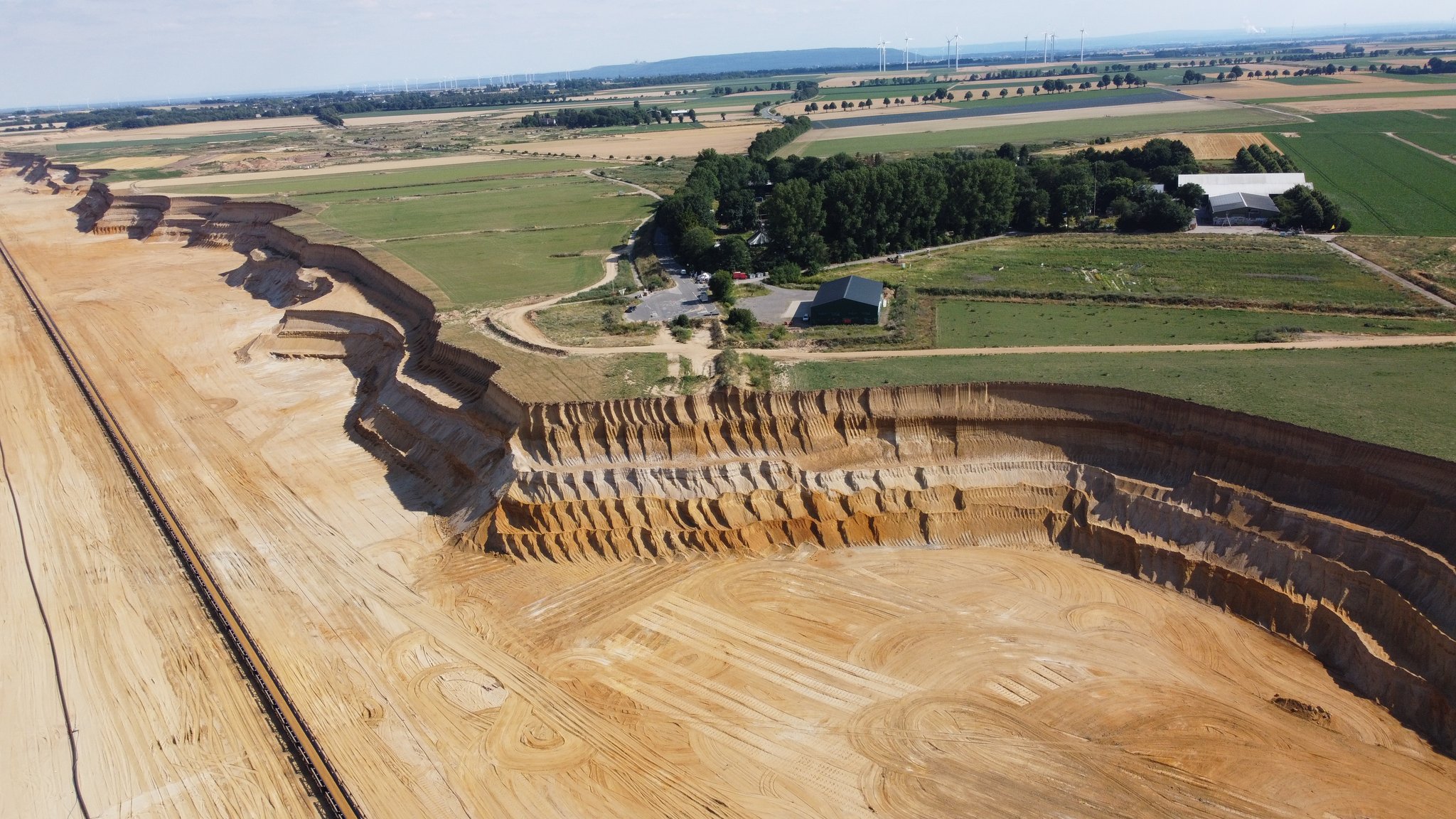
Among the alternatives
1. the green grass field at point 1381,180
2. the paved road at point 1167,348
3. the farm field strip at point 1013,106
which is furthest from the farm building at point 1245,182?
the farm field strip at point 1013,106

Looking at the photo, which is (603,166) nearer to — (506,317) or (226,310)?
(226,310)

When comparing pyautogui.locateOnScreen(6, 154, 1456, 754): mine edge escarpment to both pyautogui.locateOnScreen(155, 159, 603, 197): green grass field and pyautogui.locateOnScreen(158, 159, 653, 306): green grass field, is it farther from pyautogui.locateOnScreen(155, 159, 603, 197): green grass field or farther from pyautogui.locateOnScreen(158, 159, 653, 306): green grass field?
pyautogui.locateOnScreen(155, 159, 603, 197): green grass field

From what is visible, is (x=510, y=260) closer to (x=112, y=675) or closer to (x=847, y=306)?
(x=847, y=306)

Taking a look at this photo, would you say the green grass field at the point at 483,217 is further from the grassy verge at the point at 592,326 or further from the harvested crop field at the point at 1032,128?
the harvested crop field at the point at 1032,128

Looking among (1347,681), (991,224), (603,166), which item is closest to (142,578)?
(1347,681)

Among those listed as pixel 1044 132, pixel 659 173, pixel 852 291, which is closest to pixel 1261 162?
pixel 1044 132

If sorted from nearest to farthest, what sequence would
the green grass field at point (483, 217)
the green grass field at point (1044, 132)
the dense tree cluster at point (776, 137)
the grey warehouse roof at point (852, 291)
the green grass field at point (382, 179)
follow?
the grey warehouse roof at point (852, 291) → the green grass field at point (483, 217) → the green grass field at point (382, 179) → the dense tree cluster at point (776, 137) → the green grass field at point (1044, 132)

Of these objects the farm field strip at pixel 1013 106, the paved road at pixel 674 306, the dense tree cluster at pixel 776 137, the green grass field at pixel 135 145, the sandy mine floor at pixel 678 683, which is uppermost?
the green grass field at pixel 135 145
